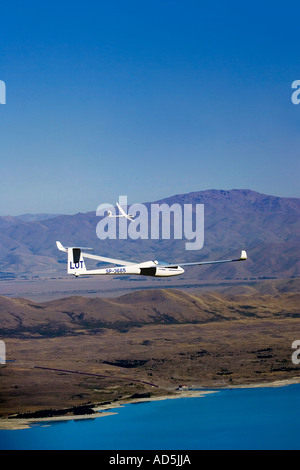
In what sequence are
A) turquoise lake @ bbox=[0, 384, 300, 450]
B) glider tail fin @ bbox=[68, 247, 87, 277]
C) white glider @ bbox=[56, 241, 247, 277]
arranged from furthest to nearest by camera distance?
turquoise lake @ bbox=[0, 384, 300, 450], glider tail fin @ bbox=[68, 247, 87, 277], white glider @ bbox=[56, 241, 247, 277]

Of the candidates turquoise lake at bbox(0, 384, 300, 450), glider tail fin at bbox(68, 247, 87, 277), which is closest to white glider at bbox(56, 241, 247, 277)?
glider tail fin at bbox(68, 247, 87, 277)

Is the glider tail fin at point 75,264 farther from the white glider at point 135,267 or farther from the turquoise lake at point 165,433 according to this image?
the turquoise lake at point 165,433

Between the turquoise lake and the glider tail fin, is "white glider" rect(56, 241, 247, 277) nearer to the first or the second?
the glider tail fin

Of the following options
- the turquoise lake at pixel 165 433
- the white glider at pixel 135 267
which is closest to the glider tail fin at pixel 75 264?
the white glider at pixel 135 267

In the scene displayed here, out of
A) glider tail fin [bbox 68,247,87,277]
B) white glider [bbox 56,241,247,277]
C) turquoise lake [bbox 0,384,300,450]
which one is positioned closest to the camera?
white glider [bbox 56,241,247,277]

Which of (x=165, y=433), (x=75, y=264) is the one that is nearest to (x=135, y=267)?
(x=75, y=264)

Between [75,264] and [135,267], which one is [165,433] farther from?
[135,267]

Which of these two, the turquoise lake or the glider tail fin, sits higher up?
the glider tail fin

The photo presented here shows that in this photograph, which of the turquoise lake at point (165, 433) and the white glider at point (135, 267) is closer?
the white glider at point (135, 267)

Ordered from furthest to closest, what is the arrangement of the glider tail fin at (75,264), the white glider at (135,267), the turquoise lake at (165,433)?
the turquoise lake at (165,433), the glider tail fin at (75,264), the white glider at (135,267)
